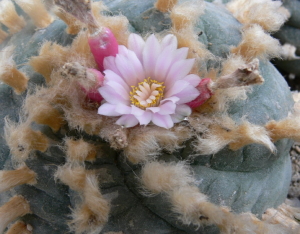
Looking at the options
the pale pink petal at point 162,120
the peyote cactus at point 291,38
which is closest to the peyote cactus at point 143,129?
the pale pink petal at point 162,120

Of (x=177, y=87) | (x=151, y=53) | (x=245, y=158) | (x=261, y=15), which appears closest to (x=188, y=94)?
(x=177, y=87)

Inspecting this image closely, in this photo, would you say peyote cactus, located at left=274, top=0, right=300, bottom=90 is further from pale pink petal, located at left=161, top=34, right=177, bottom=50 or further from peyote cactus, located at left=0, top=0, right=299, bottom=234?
pale pink petal, located at left=161, top=34, right=177, bottom=50

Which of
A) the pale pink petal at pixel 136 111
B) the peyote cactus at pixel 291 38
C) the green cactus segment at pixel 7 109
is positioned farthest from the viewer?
the peyote cactus at pixel 291 38

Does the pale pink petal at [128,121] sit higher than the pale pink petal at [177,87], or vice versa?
the pale pink petal at [177,87]

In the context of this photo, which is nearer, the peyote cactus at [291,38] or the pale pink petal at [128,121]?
the pale pink petal at [128,121]

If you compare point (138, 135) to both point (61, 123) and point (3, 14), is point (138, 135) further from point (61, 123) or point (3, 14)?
point (3, 14)

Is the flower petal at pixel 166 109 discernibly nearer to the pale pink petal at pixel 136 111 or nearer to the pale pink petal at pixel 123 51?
the pale pink petal at pixel 136 111

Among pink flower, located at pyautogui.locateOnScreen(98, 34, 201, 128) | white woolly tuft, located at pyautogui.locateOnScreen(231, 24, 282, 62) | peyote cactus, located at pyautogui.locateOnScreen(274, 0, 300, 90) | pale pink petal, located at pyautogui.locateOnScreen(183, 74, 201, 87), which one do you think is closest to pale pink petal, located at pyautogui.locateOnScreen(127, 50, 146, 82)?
pink flower, located at pyautogui.locateOnScreen(98, 34, 201, 128)
